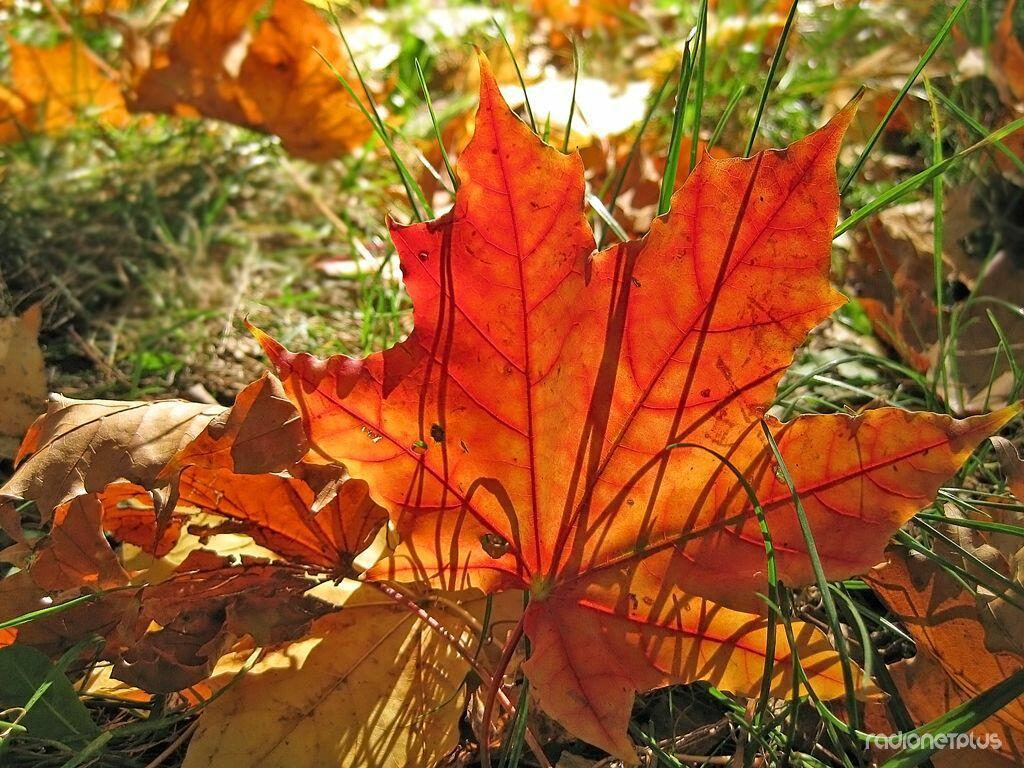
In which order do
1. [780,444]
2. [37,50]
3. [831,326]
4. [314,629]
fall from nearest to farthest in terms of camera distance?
1. [780,444]
2. [314,629]
3. [831,326]
4. [37,50]

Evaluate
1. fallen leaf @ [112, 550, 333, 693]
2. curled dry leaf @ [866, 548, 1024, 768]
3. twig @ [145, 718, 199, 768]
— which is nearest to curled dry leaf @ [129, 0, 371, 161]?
fallen leaf @ [112, 550, 333, 693]

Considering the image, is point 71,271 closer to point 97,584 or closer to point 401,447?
point 97,584

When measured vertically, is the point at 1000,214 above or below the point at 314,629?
above

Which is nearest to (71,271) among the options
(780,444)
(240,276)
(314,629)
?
(240,276)

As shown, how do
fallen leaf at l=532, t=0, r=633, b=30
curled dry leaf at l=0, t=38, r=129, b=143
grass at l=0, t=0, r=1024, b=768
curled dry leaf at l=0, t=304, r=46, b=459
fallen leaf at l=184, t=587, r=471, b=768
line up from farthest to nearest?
1. fallen leaf at l=532, t=0, r=633, b=30
2. curled dry leaf at l=0, t=38, r=129, b=143
3. curled dry leaf at l=0, t=304, r=46, b=459
4. grass at l=0, t=0, r=1024, b=768
5. fallen leaf at l=184, t=587, r=471, b=768

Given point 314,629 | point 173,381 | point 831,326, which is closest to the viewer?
point 314,629

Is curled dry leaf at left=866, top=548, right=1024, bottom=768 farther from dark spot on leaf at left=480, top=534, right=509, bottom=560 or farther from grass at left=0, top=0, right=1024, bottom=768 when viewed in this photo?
dark spot on leaf at left=480, top=534, right=509, bottom=560

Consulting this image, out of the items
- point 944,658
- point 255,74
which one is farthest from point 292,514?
point 255,74

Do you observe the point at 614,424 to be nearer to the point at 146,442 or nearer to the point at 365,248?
the point at 146,442
